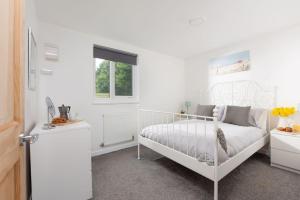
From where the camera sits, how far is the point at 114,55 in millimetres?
2820

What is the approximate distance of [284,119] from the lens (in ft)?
7.55

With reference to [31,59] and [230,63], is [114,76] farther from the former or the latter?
[230,63]

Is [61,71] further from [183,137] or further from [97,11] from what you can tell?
[183,137]

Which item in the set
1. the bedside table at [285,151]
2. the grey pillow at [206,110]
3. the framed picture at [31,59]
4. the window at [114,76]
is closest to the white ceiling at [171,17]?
the window at [114,76]

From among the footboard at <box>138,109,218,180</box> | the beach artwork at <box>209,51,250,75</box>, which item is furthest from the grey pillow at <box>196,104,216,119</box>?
the footboard at <box>138,109,218,180</box>

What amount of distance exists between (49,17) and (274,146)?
372cm

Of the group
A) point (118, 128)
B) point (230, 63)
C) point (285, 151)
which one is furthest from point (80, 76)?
point (285, 151)

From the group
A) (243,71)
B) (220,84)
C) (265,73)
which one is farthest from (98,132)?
(265,73)

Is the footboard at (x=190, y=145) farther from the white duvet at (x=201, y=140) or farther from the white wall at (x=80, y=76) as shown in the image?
the white wall at (x=80, y=76)

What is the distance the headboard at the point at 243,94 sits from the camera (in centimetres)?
254

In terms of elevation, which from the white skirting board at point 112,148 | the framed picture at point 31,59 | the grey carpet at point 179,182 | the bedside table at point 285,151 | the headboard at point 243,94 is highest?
the framed picture at point 31,59

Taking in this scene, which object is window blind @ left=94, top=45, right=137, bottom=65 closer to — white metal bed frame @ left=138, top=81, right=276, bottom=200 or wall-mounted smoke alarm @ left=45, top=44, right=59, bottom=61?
wall-mounted smoke alarm @ left=45, top=44, right=59, bottom=61

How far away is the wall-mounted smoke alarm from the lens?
2104 millimetres

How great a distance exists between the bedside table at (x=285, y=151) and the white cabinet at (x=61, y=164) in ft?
8.27
